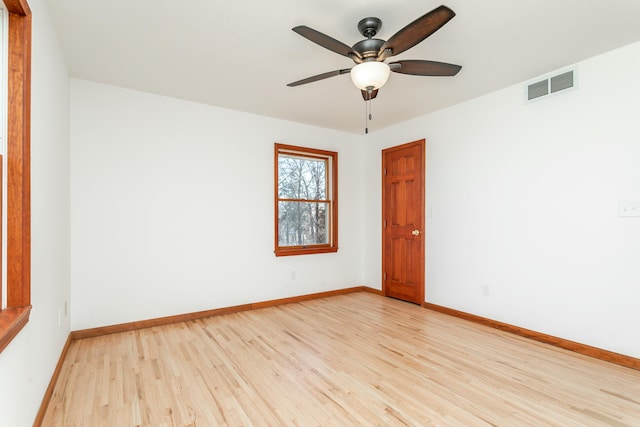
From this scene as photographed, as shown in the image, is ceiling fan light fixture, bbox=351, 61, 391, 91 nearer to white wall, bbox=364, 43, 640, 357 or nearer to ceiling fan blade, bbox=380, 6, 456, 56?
ceiling fan blade, bbox=380, 6, 456, 56

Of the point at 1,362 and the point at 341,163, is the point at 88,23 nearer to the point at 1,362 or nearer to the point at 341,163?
the point at 1,362

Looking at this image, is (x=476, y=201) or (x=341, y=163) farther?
(x=341, y=163)

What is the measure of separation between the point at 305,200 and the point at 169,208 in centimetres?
189

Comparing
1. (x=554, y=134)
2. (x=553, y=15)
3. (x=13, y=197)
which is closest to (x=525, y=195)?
(x=554, y=134)

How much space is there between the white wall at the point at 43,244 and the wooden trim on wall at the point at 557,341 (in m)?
3.87

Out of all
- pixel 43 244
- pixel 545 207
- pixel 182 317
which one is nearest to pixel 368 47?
pixel 545 207

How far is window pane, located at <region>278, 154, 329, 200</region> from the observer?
4.65 meters

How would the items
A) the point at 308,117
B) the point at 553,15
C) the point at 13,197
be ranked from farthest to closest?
1. the point at 308,117
2. the point at 553,15
3. the point at 13,197

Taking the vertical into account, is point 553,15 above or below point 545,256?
above

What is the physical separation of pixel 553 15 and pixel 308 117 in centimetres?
286

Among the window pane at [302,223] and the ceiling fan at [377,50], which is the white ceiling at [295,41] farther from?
the window pane at [302,223]

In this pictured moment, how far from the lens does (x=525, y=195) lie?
3.31 m

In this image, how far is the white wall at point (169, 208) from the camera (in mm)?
3264

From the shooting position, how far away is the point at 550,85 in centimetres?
308
